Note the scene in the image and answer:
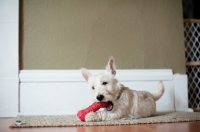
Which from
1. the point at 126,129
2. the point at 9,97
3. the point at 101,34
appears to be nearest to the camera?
the point at 126,129

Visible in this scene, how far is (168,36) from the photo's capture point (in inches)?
85.4

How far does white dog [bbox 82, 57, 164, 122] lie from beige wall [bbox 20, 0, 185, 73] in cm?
45

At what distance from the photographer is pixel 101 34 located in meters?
2.07

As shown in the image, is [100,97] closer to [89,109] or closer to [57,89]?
[89,109]

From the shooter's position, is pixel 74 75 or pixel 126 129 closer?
pixel 126 129

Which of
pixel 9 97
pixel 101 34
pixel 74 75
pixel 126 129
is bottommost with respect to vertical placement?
pixel 126 129

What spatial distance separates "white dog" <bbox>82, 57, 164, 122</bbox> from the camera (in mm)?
1489

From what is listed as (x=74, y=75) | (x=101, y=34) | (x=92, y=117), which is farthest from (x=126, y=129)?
(x=101, y=34)

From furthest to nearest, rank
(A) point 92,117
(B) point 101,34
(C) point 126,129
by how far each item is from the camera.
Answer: (B) point 101,34, (A) point 92,117, (C) point 126,129

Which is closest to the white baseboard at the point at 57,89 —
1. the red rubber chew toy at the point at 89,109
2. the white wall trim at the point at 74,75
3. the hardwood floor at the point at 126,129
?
the white wall trim at the point at 74,75

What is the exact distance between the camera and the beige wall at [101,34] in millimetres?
1992

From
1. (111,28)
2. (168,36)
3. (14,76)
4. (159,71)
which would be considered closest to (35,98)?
(14,76)

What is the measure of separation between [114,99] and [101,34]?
0.71 meters

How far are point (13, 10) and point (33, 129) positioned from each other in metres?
1.08
